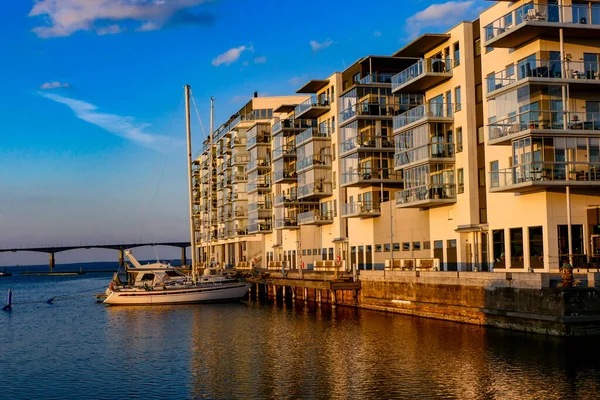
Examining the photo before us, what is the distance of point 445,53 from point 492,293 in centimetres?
2074

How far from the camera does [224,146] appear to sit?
120562mm

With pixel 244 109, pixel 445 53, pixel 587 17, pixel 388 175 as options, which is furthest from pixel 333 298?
pixel 244 109

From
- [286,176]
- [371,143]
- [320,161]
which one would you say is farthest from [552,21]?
[286,176]

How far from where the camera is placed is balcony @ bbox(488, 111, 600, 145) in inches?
1519

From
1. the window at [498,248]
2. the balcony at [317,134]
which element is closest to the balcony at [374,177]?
the balcony at [317,134]

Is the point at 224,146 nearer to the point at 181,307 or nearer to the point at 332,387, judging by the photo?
the point at 181,307

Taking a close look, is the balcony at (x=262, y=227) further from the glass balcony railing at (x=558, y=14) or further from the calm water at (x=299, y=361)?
the glass balcony railing at (x=558, y=14)

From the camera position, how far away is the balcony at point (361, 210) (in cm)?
6081

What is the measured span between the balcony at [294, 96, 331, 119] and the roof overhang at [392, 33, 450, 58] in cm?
1844

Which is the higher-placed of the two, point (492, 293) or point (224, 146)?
point (224, 146)

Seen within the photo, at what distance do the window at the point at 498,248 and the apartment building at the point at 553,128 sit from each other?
7.06ft

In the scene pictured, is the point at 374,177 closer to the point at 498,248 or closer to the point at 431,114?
the point at 431,114

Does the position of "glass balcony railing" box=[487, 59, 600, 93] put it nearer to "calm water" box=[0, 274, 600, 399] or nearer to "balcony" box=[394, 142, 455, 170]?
"balcony" box=[394, 142, 455, 170]

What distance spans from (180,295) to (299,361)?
34887mm
